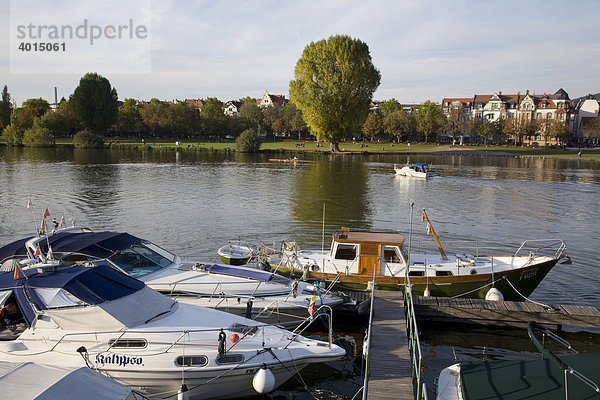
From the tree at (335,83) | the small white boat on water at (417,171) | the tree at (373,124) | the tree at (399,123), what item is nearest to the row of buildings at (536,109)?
the tree at (399,123)

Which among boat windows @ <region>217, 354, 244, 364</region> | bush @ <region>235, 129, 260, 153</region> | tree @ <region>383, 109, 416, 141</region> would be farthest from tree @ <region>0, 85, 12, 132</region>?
boat windows @ <region>217, 354, 244, 364</region>

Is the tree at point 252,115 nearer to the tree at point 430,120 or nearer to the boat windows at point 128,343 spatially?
the tree at point 430,120

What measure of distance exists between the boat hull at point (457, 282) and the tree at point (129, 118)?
403 feet

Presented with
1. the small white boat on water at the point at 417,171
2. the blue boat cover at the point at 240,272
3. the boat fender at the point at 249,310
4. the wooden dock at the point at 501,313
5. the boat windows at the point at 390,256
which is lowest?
the wooden dock at the point at 501,313

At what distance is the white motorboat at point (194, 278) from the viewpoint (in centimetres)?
1479

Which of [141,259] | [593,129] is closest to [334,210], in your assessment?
[141,259]

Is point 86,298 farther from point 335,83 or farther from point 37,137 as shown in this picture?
point 37,137

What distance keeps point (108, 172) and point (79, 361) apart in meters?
53.8

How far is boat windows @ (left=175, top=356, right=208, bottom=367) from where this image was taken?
11039 mm

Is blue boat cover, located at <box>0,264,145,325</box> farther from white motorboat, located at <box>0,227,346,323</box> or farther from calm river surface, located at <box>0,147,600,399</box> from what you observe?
calm river surface, located at <box>0,147,600,399</box>

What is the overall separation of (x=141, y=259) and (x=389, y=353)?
913 cm

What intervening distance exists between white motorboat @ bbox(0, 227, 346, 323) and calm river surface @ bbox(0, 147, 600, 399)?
2.20 m

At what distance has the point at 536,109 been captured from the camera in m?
135

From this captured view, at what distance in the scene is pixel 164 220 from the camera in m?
31.9
